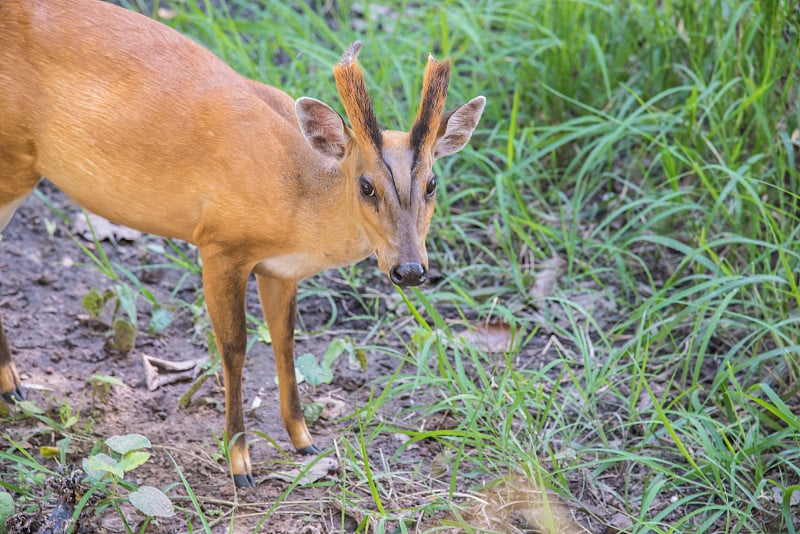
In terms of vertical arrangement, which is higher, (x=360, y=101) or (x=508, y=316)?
(x=360, y=101)

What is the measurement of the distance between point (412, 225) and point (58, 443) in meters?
1.44

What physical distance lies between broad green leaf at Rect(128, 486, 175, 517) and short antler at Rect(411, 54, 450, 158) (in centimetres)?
129

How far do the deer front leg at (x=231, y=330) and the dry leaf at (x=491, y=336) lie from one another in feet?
3.81

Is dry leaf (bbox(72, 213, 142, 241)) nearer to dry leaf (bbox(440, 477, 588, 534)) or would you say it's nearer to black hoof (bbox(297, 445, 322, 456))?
black hoof (bbox(297, 445, 322, 456))

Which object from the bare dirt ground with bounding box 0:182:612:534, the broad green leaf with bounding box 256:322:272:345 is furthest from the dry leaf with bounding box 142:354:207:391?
the broad green leaf with bounding box 256:322:272:345

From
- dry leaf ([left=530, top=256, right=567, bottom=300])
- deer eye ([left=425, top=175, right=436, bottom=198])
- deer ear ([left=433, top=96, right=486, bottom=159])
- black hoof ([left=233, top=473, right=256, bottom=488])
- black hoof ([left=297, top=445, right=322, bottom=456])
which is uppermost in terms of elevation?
deer ear ([left=433, top=96, right=486, bottom=159])

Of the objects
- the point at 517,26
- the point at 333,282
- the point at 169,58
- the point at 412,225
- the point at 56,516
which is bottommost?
the point at 333,282

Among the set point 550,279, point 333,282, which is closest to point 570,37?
point 550,279

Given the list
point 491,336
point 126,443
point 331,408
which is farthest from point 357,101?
point 491,336

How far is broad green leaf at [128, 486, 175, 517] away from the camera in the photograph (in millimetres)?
3090

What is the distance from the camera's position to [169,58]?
3.53m

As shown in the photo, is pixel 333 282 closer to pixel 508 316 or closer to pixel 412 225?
pixel 508 316

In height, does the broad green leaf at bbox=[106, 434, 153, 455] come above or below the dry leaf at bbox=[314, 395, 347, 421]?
above

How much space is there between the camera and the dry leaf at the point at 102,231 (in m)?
5.09
